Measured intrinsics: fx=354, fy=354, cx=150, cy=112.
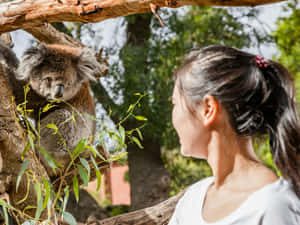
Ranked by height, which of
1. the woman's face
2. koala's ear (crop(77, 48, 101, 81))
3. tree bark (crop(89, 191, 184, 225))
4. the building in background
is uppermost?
koala's ear (crop(77, 48, 101, 81))

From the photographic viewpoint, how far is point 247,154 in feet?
2.56

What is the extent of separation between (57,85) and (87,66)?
0.23 m

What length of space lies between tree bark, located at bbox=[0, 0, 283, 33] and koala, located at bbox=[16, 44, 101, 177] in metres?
0.47

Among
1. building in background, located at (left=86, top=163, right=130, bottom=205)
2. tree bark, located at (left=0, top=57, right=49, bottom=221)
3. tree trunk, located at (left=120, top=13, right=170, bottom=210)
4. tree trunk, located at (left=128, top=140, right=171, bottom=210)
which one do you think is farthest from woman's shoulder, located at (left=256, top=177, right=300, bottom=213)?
building in background, located at (left=86, top=163, right=130, bottom=205)

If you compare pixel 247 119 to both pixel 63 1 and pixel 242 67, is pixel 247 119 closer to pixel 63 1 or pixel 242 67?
pixel 242 67

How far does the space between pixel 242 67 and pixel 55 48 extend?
1.39 metres

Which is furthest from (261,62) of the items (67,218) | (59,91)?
(59,91)

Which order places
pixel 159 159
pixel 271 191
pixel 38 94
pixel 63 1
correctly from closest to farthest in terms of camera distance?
pixel 271 191 < pixel 63 1 < pixel 38 94 < pixel 159 159

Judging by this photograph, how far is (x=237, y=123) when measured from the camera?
77cm

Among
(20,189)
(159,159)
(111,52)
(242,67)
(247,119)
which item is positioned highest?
(111,52)

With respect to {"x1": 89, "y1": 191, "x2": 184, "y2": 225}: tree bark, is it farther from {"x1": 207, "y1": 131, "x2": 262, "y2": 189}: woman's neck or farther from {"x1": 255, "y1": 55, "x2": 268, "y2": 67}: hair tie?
{"x1": 255, "y1": 55, "x2": 268, "y2": 67}: hair tie

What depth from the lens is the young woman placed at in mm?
746

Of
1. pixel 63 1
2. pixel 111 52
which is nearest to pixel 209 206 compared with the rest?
pixel 63 1

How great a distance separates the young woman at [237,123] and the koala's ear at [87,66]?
121cm
